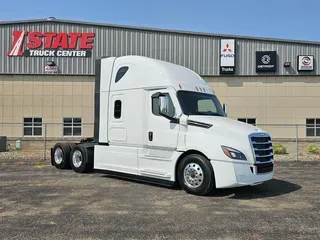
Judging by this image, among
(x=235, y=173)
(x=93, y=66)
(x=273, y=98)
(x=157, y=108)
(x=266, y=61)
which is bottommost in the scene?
(x=235, y=173)

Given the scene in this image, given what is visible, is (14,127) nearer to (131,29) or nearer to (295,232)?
(131,29)

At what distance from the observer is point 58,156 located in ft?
38.7

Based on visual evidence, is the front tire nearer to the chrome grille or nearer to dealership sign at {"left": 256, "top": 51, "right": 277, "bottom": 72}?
the chrome grille

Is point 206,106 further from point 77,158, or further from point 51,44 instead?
point 51,44

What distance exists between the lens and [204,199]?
7195 mm

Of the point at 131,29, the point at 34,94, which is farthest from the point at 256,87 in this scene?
the point at 34,94

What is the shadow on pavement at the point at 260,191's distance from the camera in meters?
7.64

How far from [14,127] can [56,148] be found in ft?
44.5

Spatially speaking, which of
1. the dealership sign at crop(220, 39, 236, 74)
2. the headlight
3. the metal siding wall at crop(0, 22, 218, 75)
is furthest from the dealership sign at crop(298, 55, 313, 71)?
the headlight

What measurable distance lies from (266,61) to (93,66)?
1255 centimetres

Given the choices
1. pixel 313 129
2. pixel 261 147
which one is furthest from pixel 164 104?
pixel 313 129

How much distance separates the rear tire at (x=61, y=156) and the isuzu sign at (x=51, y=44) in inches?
529

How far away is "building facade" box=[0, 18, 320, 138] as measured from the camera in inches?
936

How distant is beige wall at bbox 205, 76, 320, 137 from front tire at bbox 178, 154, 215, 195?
17111 millimetres
